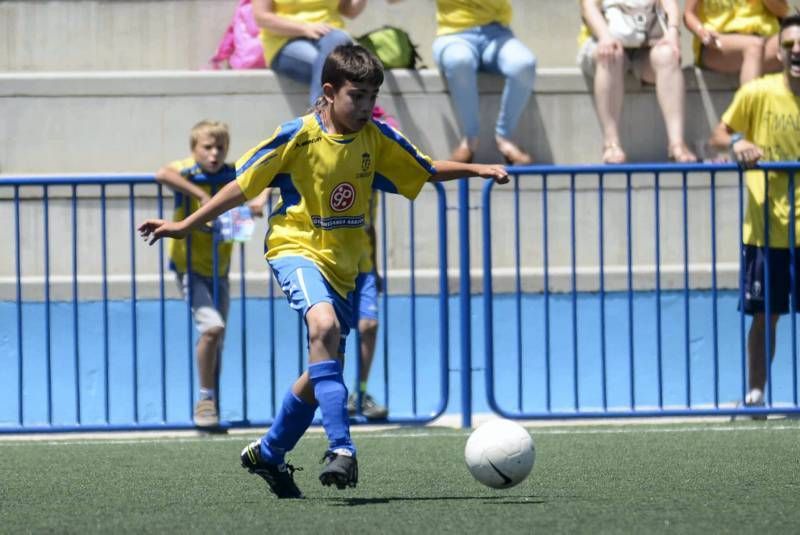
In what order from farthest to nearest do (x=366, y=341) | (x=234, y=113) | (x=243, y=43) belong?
(x=243, y=43), (x=234, y=113), (x=366, y=341)

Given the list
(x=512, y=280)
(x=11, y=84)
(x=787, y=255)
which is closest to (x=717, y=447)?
(x=787, y=255)

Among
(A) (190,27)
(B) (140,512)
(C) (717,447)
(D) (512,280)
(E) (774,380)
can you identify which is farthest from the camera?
(A) (190,27)

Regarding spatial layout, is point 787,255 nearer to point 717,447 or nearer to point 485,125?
point 717,447

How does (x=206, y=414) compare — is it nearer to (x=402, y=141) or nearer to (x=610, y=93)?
(x=402, y=141)

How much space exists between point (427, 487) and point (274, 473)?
64 cm

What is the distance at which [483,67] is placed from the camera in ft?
38.5

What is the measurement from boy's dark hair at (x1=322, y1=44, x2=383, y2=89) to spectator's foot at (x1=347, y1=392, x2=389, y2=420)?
10.1 ft

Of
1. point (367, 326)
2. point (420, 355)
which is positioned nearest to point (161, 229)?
point (367, 326)

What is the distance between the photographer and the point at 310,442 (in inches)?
329

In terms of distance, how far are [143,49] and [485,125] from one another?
2.82m

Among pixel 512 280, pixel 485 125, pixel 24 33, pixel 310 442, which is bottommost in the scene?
pixel 310 442

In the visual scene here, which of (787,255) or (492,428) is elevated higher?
(787,255)

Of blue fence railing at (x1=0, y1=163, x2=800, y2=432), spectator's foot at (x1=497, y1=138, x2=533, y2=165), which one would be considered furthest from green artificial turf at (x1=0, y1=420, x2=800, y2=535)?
spectator's foot at (x1=497, y1=138, x2=533, y2=165)

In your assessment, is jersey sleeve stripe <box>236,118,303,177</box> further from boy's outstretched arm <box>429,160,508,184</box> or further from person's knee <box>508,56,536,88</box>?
person's knee <box>508,56,536,88</box>
